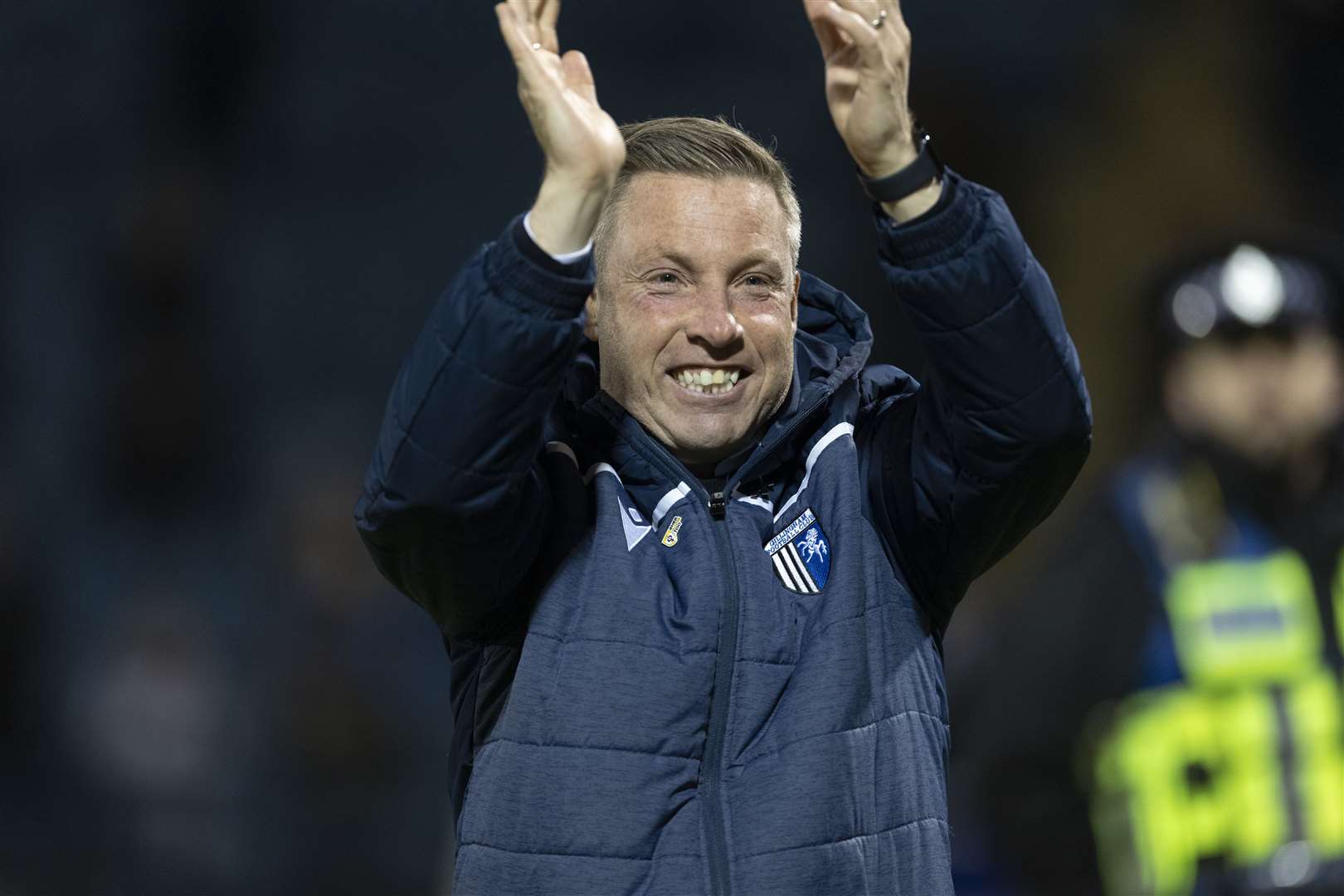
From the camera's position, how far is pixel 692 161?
2.02 metres

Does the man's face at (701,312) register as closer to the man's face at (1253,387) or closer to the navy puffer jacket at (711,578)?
the navy puffer jacket at (711,578)

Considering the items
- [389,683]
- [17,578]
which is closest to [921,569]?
[389,683]

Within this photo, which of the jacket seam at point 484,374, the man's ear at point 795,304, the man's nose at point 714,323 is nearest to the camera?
the jacket seam at point 484,374

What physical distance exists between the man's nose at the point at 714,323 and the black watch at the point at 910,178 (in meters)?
0.23

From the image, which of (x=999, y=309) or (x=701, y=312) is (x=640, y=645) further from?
(x=999, y=309)

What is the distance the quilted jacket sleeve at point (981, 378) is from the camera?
5.79 ft

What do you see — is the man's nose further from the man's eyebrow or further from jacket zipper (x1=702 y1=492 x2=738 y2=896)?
jacket zipper (x1=702 y1=492 x2=738 y2=896)

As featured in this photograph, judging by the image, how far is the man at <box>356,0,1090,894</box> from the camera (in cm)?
175

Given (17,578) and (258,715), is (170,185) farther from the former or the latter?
(258,715)

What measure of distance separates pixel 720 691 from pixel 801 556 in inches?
7.1

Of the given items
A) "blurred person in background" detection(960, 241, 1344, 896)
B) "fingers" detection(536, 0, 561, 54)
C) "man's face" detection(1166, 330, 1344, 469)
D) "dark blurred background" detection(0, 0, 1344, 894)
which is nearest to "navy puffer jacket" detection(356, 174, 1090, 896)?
"fingers" detection(536, 0, 561, 54)

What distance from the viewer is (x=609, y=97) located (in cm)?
620

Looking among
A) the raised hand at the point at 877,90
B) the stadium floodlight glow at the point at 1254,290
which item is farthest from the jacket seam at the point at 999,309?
the stadium floodlight glow at the point at 1254,290

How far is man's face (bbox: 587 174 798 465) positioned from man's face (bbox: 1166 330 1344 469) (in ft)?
→ 4.07
